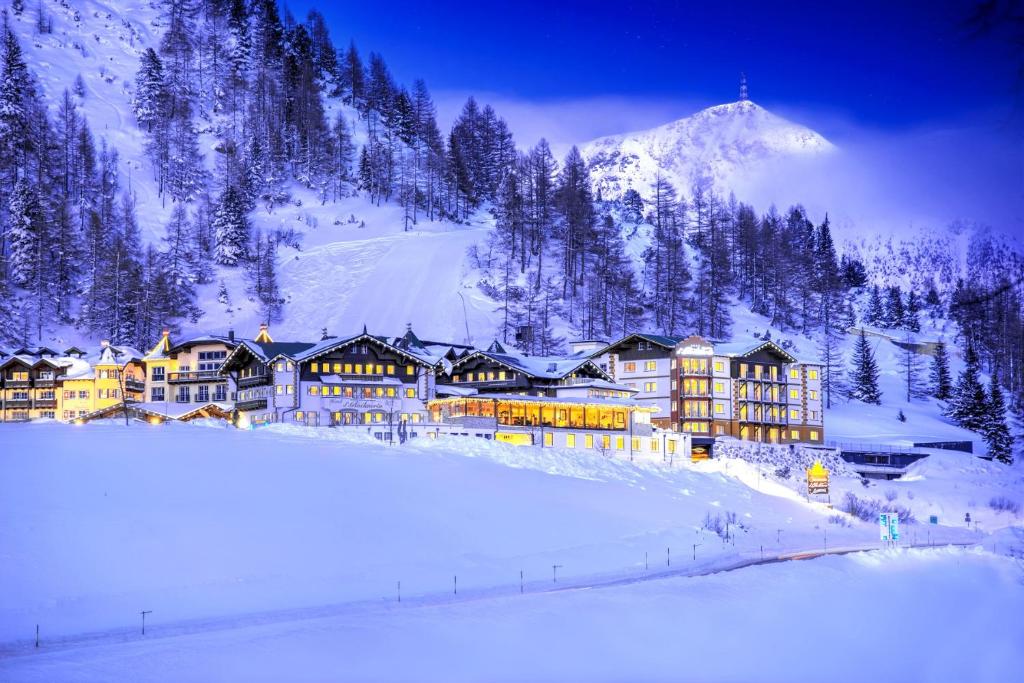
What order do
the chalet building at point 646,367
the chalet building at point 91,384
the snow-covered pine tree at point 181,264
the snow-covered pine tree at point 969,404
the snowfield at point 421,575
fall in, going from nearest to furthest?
the snowfield at point 421,575 < the chalet building at point 646,367 < the chalet building at point 91,384 < the snow-covered pine tree at point 969,404 < the snow-covered pine tree at point 181,264

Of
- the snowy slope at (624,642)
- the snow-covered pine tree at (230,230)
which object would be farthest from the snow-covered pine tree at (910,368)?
the snow-covered pine tree at (230,230)

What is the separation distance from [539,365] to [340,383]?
55.3 feet

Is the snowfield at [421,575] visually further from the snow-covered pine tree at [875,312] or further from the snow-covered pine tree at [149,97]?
the snow-covered pine tree at [149,97]

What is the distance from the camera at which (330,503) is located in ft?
146

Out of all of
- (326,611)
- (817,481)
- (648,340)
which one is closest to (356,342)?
(648,340)

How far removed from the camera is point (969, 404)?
328 ft

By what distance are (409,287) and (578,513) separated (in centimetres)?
7424

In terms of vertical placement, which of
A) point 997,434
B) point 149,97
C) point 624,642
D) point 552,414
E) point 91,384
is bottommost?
point 624,642

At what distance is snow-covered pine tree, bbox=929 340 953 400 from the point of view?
374 feet

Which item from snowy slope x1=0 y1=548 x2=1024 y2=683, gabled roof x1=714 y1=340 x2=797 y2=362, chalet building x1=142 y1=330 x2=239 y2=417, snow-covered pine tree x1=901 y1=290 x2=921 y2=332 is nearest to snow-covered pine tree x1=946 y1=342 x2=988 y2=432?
gabled roof x1=714 y1=340 x2=797 y2=362

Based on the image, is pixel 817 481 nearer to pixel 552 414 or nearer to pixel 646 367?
pixel 552 414

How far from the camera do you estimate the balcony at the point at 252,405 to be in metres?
81.2

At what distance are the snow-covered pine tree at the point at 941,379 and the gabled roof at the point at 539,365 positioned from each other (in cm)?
4819

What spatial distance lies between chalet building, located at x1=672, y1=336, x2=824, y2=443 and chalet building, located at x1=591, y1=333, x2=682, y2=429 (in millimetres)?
862
